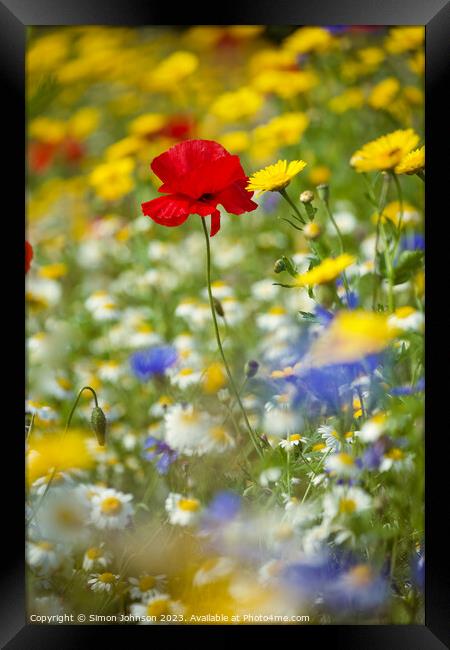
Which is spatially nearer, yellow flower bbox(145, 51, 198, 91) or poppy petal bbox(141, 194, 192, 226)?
poppy petal bbox(141, 194, 192, 226)

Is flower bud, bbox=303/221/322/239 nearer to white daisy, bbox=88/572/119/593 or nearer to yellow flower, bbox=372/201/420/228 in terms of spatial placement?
yellow flower, bbox=372/201/420/228

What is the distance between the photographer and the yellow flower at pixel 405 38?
3.98 ft

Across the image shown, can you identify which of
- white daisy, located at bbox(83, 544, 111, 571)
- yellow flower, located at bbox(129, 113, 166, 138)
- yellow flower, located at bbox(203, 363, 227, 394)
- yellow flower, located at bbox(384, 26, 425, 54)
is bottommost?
white daisy, located at bbox(83, 544, 111, 571)

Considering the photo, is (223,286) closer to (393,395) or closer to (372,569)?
Result: (393,395)

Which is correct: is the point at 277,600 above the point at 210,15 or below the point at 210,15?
below

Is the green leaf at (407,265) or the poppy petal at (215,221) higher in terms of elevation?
the poppy petal at (215,221)

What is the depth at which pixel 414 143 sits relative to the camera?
4.02 ft

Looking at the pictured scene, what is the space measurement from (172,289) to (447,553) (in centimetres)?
56

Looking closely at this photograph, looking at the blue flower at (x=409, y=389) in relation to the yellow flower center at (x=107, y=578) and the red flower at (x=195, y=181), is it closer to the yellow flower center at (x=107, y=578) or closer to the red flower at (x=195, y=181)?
the red flower at (x=195, y=181)

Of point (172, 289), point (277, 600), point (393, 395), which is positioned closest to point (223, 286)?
point (172, 289)

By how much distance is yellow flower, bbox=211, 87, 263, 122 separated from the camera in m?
1.32

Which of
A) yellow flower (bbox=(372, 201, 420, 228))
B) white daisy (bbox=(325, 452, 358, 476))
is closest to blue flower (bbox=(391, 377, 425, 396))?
white daisy (bbox=(325, 452, 358, 476))

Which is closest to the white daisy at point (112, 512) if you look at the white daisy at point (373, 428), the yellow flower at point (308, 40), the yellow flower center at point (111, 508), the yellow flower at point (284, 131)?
the yellow flower center at point (111, 508)

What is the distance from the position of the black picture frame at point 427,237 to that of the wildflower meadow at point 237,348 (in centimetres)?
2
